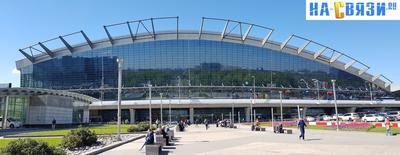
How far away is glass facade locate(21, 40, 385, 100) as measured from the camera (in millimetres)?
106625

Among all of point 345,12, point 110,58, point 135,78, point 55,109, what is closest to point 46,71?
point 110,58

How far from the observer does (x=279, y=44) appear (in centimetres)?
11231

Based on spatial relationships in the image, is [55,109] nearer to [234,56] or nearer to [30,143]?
[30,143]

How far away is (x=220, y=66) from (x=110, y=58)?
99.6ft

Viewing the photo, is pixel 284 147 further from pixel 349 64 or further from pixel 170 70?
pixel 349 64

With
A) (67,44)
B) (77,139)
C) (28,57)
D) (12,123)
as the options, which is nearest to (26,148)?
(77,139)

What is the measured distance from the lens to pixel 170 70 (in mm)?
106625

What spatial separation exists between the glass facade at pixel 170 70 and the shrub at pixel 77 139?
8082 cm

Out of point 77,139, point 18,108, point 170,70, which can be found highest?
point 170,70

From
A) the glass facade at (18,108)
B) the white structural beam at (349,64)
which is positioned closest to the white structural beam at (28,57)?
the glass facade at (18,108)

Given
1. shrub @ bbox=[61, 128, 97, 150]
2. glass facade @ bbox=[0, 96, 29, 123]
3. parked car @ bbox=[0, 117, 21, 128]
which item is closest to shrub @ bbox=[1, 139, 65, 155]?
shrub @ bbox=[61, 128, 97, 150]

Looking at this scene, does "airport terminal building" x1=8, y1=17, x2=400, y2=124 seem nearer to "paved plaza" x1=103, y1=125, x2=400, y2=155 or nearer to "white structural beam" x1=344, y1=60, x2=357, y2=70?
"white structural beam" x1=344, y1=60, x2=357, y2=70

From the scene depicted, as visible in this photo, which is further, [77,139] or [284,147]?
[77,139]

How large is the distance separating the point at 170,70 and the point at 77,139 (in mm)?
85533
